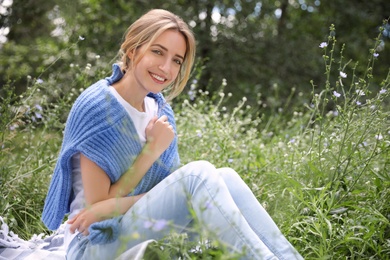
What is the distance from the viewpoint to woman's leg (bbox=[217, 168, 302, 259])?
6.08 ft

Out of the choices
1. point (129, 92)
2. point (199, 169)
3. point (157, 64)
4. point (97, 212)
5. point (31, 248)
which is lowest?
point (31, 248)

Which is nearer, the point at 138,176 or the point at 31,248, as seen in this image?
the point at 138,176

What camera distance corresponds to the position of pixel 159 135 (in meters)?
1.99

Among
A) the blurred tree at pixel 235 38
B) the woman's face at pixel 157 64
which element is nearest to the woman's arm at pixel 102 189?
the woman's face at pixel 157 64

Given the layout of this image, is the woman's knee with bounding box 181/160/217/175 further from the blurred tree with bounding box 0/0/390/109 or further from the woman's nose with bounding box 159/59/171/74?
the blurred tree with bounding box 0/0/390/109

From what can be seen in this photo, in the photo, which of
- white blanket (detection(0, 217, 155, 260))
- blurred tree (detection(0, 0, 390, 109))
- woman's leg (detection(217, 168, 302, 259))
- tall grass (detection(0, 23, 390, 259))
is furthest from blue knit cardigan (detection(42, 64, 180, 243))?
blurred tree (detection(0, 0, 390, 109))

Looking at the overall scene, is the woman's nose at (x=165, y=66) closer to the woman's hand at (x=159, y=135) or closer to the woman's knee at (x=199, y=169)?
the woman's hand at (x=159, y=135)

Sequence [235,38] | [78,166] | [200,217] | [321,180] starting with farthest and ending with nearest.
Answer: [235,38], [321,180], [78,166], [200,217]

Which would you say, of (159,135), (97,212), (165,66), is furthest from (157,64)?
(97,212)

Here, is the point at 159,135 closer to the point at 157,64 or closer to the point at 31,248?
the point at 157,64

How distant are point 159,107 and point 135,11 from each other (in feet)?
13.1

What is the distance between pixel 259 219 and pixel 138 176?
411 millimetres

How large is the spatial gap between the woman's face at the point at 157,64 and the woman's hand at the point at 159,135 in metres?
0.12

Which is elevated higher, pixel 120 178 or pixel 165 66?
pixel 165 66
